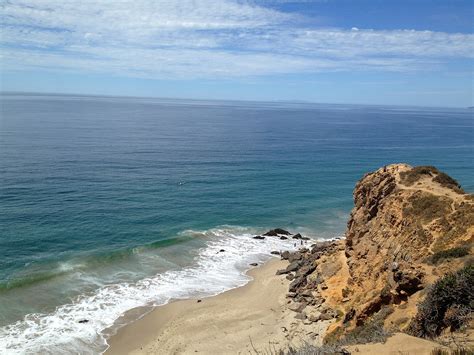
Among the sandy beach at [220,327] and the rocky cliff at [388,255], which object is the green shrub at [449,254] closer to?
the rocky cliff at [388,255]

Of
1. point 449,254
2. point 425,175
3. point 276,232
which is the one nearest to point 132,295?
point 276,232

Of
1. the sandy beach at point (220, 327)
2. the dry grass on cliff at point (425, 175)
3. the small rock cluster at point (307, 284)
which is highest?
the dry grass on cliff at point (425, 175)

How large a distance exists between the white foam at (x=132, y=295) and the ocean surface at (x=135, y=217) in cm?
10

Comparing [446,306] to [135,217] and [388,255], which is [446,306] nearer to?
[388,255]

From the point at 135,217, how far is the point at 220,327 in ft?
77.3

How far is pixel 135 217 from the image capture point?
50156 millimetres

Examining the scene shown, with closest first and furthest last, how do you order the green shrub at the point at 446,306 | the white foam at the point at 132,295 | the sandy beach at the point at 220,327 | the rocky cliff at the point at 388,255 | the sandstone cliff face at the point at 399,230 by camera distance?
the green shrub at the point at 446,306 → the rocky cliff at the point at 388,255 → the sandstone cliff face at the point at 399,230 → the sandy beach at the point at 220,327 → the white foam at the point at 132,295

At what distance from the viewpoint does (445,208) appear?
94.0ft

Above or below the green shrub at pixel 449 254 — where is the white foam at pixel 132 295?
below

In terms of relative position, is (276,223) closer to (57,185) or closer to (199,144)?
(57,185)

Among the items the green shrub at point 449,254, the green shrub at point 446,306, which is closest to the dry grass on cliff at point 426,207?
the green shrub at point 449,254

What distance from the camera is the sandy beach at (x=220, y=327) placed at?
90.5 feet

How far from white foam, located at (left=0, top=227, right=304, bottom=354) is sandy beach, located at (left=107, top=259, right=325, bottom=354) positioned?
5.25 feet

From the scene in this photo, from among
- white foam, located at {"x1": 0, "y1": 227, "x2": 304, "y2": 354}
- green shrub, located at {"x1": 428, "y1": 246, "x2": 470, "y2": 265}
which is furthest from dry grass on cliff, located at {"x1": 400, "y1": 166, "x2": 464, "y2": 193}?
white foam, located at {"x1": 0, "y1": 227, "x2": 304, "y2": 354}
